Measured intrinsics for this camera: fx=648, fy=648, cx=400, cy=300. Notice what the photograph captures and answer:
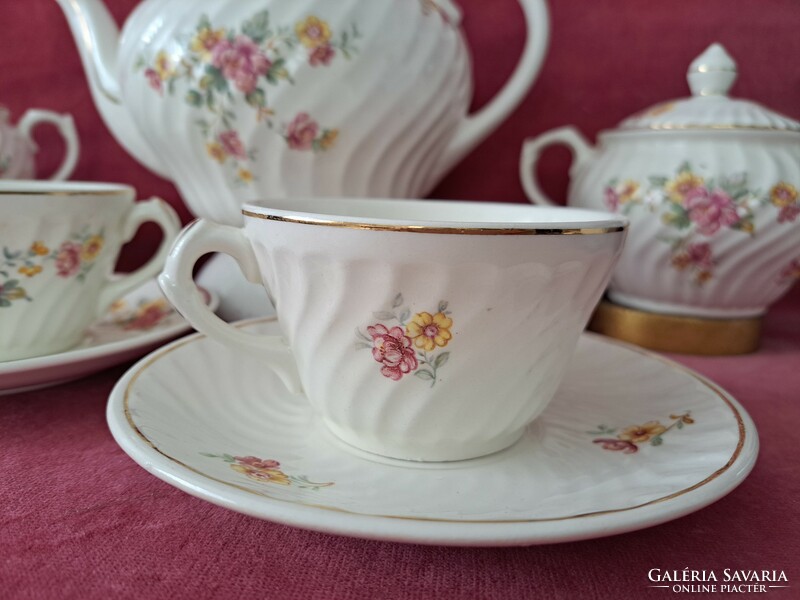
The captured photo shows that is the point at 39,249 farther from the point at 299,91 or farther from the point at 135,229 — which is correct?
the point at 299,91

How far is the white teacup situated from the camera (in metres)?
0.31

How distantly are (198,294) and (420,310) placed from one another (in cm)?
14

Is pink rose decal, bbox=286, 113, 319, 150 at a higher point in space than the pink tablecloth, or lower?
higher

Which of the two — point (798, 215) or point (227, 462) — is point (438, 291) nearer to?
point (227, 462)

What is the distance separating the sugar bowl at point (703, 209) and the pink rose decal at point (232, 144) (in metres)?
→ 0.35

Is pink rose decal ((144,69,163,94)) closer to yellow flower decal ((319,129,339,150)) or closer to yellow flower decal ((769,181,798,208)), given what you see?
yellow flower decal ((319,129,339,150))

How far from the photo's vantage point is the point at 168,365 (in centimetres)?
43

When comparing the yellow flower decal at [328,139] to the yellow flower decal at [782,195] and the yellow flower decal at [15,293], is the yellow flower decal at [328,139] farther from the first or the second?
the yellow flower decal at [782,195]

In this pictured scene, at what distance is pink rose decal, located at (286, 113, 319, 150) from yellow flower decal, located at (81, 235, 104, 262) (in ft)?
0.57

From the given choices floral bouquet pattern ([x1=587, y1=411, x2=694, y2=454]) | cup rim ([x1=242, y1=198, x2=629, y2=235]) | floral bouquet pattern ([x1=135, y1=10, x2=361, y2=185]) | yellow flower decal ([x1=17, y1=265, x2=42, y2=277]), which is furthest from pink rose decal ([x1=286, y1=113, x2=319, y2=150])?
floral bouquet pattern ([x1=587, y1=411, x2=694, y2=454])

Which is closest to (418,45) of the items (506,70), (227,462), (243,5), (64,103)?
(243,5)

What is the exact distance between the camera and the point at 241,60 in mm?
525

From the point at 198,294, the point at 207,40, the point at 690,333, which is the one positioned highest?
the point at 207,40

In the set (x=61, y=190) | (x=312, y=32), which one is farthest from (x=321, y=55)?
(x=61, y=190)
